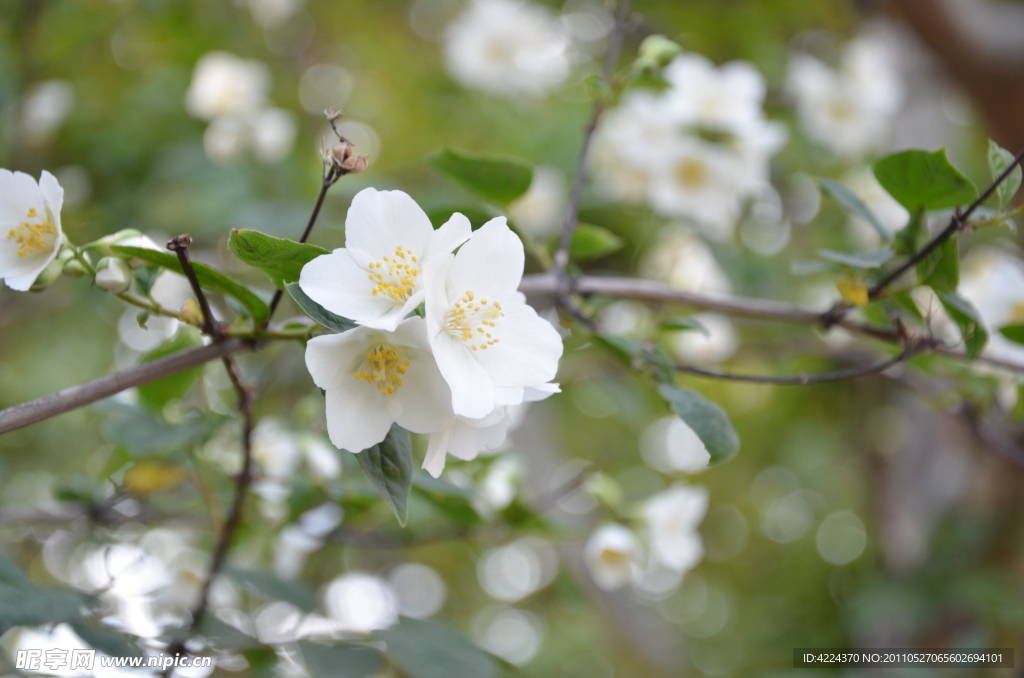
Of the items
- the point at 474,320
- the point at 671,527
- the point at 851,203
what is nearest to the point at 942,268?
the point at 851,203

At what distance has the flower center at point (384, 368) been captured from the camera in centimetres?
65

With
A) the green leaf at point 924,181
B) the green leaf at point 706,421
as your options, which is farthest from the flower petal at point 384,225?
the green leaf at point 924,181

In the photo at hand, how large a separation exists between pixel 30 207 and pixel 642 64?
75 centimetres

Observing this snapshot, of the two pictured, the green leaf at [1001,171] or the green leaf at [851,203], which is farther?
the green leaf at [851,203]

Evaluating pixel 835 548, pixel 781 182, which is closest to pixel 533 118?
pixel 781 182

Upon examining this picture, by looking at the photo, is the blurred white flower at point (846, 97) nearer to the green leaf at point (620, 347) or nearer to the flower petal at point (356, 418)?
the green leaf at point (620, 347)

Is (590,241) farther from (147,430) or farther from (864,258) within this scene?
(147,430)

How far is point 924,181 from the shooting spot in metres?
0.81

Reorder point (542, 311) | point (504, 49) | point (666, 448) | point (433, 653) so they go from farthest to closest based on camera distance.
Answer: point (666, 448), point (504, 49), point (542, 311), point (433, 653)

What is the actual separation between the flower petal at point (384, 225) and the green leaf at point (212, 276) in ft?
0.32

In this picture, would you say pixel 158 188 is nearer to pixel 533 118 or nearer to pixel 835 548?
pixel 533 118

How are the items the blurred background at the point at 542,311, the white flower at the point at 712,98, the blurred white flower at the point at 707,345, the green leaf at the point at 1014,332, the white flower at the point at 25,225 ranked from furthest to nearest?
the blurred white flower at the point at 707,345 < the white flower at the point at 712,98 < the blurred background at the point at 542,311 < the green leaf at the point at 1014,332 < the white flower at the point at 25,225

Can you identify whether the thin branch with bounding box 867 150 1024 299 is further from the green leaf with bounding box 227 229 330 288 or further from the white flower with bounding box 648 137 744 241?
the white flower with bounding box 648 137 744 241

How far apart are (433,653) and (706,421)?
503 mm
